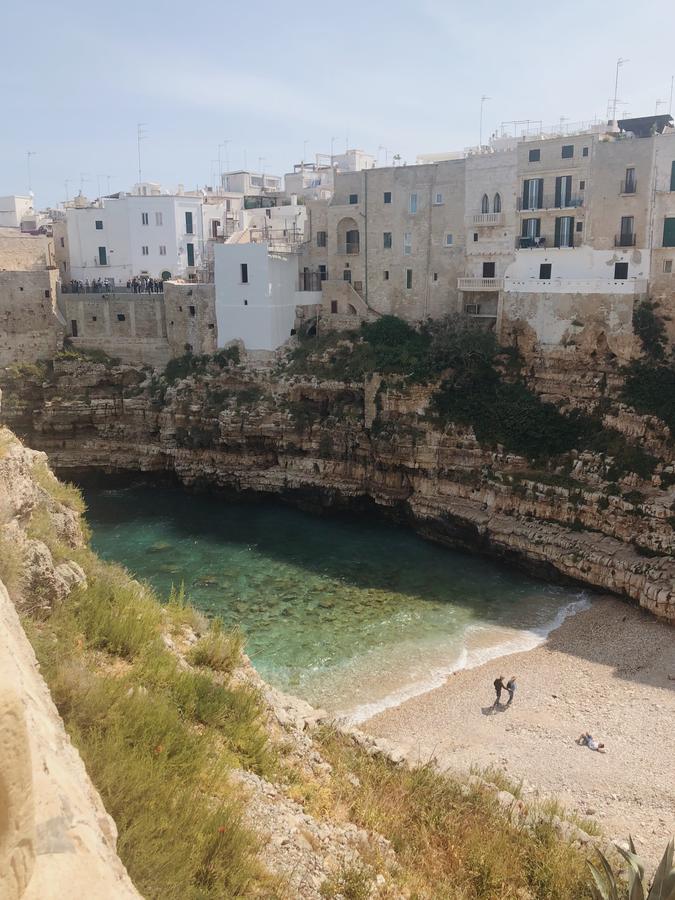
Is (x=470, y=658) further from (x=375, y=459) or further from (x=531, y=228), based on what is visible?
(x=531, y=228)

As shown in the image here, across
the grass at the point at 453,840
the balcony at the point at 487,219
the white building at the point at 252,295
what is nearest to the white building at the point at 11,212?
the white building at the point at 252,295

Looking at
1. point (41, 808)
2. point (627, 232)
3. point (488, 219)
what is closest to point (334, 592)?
point (488, 219)

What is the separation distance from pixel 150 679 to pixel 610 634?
50.5 feet

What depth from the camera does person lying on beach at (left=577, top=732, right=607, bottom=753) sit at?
50.8ft

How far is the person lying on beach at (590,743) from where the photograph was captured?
15.5 m

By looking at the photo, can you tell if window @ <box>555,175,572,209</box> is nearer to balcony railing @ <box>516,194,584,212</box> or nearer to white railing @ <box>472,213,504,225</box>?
balcony railing @ <box>516,194,584,212</box>

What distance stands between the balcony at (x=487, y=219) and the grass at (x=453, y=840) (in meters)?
25.2

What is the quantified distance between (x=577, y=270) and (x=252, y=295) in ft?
49.4

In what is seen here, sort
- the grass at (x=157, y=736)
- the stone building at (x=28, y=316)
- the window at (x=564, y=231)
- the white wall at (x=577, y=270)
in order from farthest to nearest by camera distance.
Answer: the stone building at (x=28, y=316), the window at (x=564, y=231), the white wall at (x=577, y=270), the grass at (x=157, y=736)

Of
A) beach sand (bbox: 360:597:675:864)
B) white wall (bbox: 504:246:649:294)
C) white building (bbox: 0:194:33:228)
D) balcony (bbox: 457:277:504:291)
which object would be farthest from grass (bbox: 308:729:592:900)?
white building (bbox: 0:194:33:228)

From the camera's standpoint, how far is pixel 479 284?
3097 centimetres

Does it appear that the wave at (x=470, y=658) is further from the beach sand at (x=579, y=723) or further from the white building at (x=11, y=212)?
the white building at (x=11, y=212)

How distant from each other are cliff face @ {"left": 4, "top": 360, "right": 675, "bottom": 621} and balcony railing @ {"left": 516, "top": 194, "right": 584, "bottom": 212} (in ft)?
21.5

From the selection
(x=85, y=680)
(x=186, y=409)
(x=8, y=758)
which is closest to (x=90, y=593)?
(x=85, y=680)
